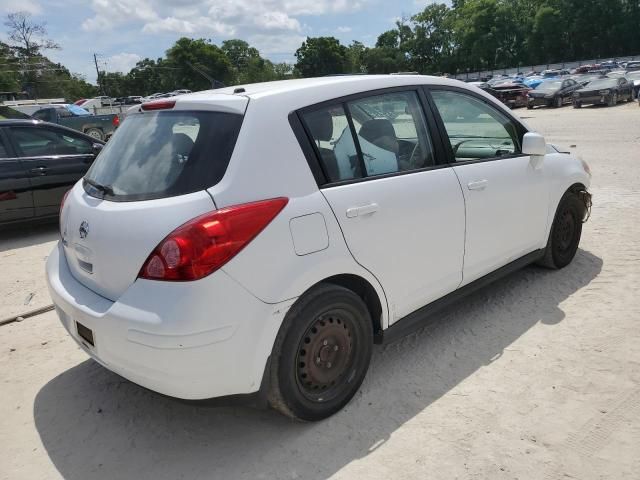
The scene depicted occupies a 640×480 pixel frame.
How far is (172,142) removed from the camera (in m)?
2.65

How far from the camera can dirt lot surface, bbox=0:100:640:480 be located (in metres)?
2.48

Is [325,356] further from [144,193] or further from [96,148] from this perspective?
[96,148]

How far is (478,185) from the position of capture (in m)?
3.46

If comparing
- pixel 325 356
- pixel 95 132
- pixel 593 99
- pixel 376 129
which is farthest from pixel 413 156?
pixel 593 99

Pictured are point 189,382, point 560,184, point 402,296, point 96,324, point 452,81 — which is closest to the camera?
point 189,382

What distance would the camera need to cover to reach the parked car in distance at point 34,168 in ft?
22.2

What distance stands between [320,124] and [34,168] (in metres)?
5.69

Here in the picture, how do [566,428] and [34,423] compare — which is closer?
[566,428]

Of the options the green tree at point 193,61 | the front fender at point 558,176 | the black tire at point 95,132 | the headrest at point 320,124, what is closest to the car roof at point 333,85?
the headrest at point 320,124

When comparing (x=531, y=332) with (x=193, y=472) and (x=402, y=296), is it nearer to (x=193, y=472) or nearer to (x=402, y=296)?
(x=402, y=296)

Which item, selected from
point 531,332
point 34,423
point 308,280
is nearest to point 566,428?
point 531,332

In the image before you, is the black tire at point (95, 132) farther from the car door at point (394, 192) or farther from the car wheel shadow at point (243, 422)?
the car door at point (394, 192)

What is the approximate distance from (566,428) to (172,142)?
2.49 meters

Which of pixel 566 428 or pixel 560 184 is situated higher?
pixel 560 184
